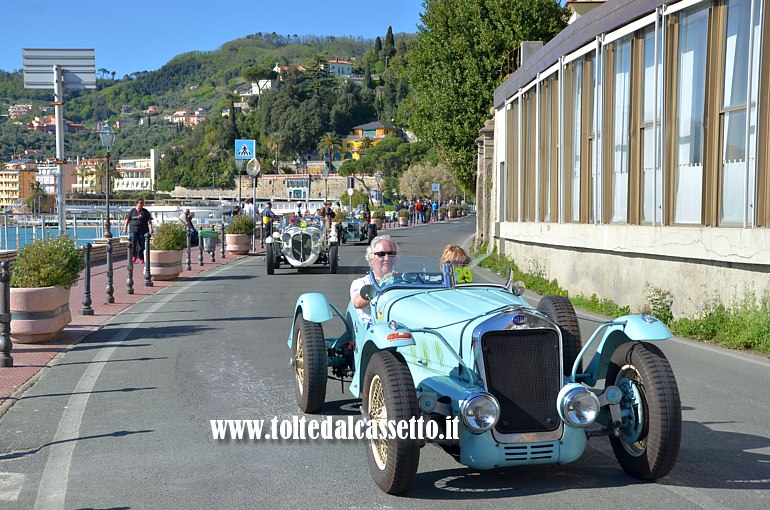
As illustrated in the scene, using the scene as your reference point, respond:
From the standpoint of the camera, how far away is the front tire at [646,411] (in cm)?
512

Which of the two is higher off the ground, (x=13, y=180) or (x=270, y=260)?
(x=13, y=180)

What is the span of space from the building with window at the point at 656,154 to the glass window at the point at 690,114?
3 centimetres

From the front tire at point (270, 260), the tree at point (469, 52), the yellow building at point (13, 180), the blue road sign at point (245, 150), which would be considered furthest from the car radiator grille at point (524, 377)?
the yellow building at point (13, 180)

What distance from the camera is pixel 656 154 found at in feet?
46.4

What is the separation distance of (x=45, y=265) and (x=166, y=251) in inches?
370

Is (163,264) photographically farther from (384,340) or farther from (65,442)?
(384,340)

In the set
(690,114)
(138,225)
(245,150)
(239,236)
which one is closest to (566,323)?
(690,114)

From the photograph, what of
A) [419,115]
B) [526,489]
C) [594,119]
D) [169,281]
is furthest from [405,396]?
[419,115]

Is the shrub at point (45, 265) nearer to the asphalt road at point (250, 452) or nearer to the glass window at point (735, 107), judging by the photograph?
the asphalt road at point (250, 452)

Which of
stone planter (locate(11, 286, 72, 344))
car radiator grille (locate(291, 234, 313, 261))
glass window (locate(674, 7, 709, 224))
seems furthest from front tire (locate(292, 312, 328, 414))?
car radiator grille (locate(291, 234, 313, 261))

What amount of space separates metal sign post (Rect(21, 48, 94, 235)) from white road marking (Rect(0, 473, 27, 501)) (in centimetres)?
1572

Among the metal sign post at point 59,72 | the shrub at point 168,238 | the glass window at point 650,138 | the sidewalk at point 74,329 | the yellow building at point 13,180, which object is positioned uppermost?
the yellow building at point 13,180

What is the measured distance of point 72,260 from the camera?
11.3 m

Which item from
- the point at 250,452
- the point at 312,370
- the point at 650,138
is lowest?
the point at 250,452
